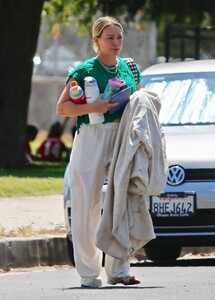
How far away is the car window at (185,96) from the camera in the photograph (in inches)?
423

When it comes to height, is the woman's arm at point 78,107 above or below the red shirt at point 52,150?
above

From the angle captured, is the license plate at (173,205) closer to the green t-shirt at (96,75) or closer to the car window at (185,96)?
the car window at (185,96)

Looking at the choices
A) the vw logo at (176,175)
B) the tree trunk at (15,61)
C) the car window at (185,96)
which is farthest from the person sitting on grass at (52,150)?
the vw logo at (176,175)

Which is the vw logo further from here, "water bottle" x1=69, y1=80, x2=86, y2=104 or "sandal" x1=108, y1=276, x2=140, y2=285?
"water bottle" x1=69, y1=80, x2=86, y2=104

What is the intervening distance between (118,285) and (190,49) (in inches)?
580

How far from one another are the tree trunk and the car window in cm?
803

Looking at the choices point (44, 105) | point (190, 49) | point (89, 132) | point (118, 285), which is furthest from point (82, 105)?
point (44, 105)

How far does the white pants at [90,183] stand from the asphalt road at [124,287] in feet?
0.73

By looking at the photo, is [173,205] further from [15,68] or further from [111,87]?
[15,68]

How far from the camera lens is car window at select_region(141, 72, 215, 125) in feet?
35.2

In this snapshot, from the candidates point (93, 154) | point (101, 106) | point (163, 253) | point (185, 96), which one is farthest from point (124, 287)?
point (185, 96)

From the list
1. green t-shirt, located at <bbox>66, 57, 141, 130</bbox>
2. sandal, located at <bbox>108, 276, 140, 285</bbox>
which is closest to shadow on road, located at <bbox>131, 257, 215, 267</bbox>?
sandal, located at <bbox>108, 276, 140, 285</bbox>

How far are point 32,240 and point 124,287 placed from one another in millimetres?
2616

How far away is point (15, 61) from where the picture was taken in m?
19.2
